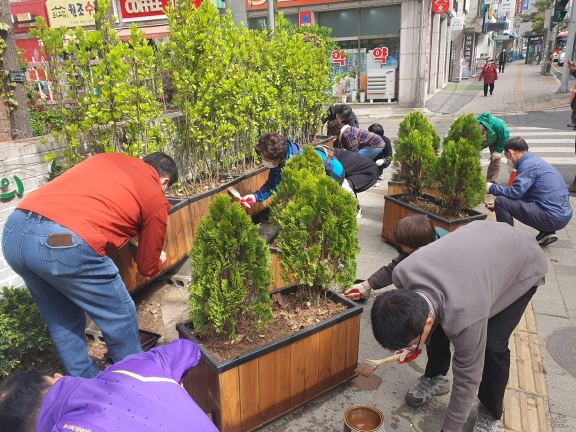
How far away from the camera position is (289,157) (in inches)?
178

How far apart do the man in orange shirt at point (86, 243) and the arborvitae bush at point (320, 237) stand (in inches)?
34.3

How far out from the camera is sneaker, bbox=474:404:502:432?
2631 millimetres

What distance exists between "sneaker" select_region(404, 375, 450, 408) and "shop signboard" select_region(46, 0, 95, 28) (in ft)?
54.3

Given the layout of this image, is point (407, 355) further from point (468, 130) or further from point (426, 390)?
point (468, 130)

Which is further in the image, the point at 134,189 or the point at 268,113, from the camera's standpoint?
the point at 268,113

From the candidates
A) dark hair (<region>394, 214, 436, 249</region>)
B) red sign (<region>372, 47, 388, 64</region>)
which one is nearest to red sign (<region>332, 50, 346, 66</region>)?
red sign (<region>372, 47, 388, 64</region>)

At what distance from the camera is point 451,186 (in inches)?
189

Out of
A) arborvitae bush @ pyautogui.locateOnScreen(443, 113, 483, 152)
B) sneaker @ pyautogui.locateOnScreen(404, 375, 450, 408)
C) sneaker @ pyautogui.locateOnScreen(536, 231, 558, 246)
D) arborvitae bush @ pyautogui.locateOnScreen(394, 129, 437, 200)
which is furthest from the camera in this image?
arborvitae bush @ pyautogui.locateOnScreen(443, 113, 483, 152)

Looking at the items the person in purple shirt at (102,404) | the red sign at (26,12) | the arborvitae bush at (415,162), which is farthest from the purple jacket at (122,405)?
the red sign at (26,12)

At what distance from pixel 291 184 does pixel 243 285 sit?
124cm

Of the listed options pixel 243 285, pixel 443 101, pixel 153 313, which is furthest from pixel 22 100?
pixel 443 101

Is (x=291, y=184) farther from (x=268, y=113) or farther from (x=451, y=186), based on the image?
(x=268, y=113)

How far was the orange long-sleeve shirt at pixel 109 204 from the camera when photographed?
2.45 meters

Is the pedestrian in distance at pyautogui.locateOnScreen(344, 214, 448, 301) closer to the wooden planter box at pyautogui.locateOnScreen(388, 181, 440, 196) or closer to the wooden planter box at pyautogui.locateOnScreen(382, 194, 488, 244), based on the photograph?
the wooden planter box at pyautogui.locateOnScreen(382, 194, 488, 244)
